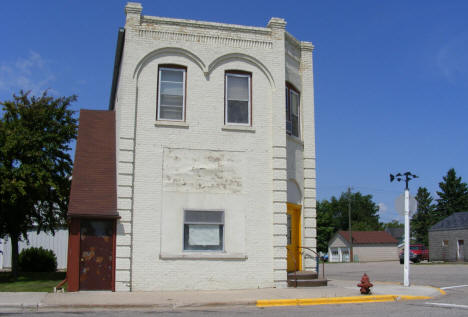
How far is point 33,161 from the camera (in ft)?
63.4

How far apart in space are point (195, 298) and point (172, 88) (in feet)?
21.7

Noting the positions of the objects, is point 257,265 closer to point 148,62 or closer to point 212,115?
point 212,115

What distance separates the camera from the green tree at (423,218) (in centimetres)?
8038

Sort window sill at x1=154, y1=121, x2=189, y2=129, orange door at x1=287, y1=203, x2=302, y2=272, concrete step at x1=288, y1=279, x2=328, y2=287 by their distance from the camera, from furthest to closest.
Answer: orange door at x1=287, y1=203, x2=302, y2=272 → concrete step at x1=288, y1=279, x2=328, y2=287 → window sill at x1=154, y1=121, x2=189, y2=129

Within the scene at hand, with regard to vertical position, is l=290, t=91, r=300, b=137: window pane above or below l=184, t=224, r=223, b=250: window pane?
above

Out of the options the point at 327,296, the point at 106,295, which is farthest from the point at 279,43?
the point at 106,295

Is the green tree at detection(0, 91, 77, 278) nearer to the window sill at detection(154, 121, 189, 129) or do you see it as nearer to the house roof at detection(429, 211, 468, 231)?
the window sill at detection(154, 121, 189, 129)

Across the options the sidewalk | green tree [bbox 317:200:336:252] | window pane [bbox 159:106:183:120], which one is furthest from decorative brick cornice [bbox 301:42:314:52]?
green tree [bbox 317:200:336:252]

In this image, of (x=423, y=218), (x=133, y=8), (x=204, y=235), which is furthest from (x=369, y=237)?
(x=133, y=8)

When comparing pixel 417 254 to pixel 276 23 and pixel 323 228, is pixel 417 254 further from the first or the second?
pixel 276 23

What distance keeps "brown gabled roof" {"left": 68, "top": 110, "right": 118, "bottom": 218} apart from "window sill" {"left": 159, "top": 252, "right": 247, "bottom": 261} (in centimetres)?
193

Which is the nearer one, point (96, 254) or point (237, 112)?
point (96, 254)

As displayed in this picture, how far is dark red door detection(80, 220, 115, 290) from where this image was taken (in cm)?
1423

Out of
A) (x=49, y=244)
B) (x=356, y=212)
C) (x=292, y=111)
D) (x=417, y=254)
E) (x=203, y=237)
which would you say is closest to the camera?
(x=203, y=237)
